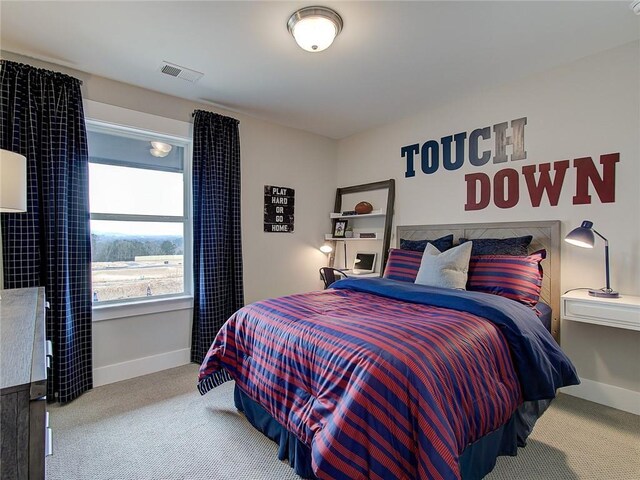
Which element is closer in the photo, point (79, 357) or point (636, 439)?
Answer: point (636, 439)

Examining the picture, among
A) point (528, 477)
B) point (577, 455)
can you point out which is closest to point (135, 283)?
point (528, 477)

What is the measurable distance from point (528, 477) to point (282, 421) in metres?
1.27

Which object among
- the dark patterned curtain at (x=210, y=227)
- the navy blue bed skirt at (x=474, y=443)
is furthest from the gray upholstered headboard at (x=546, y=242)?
the dark patterned curtain at (x=210, y=227)

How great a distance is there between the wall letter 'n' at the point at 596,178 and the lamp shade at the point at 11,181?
3615 millimetres

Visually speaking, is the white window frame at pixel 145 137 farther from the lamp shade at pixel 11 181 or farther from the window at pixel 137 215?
the lamp shade at pixel 11 181

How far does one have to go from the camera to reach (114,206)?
291cm

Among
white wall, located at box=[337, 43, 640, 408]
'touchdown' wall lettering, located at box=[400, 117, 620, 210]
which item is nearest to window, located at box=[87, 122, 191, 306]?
'touchdown' wall lettering, located at box=[400, 117, 620, 210]

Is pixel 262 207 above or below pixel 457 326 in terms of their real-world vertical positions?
above

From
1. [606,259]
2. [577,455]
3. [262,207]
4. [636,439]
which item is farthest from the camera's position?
[262,207]

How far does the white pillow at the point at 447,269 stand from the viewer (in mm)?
2547

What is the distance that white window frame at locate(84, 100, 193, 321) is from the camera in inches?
108

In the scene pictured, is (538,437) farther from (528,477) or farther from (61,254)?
(61,254)

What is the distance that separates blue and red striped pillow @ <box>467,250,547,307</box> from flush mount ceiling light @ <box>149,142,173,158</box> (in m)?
2.99

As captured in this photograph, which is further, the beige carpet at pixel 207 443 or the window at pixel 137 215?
the window at pixel 137 215
